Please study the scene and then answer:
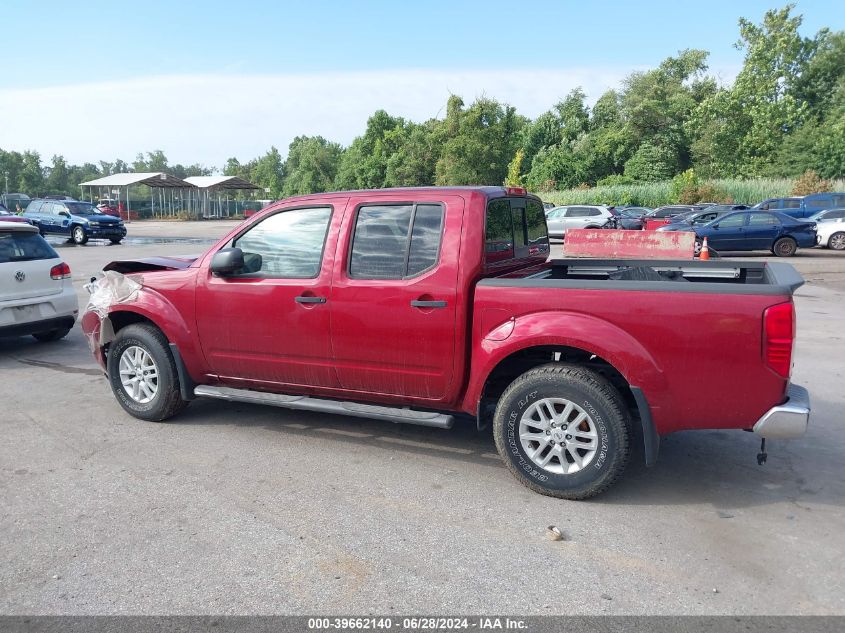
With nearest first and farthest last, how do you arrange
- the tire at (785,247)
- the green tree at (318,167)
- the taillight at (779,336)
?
1. the taillight at (779,336)
2. the tire at (785,247)
3. the green tree at (318,167)

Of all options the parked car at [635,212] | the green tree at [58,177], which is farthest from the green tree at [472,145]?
the green tree at [58,177]

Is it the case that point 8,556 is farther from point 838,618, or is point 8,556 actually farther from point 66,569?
point 838,618

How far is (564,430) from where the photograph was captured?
4109 mm

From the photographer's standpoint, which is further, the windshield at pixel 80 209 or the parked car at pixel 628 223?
the parked car at pixel 628 223

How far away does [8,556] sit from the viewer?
3494mm

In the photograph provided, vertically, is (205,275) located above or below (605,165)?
below

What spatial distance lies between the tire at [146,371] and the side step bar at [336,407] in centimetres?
28

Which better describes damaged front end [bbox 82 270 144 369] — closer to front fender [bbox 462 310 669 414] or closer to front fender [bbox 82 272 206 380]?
front fender [bbox 82 272 206 380]

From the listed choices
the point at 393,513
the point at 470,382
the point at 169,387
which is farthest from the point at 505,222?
the point at 169,387

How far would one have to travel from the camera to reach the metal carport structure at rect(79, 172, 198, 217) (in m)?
53.1

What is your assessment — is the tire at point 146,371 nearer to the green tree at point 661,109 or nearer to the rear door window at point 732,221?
the rear door window at point 732,221

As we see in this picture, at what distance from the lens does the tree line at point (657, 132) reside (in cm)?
5403

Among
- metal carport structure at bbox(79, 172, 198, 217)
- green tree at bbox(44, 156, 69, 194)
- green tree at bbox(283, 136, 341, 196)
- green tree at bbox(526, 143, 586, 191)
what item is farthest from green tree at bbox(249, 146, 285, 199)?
green tree at bbox(526, 143, 586, 191)

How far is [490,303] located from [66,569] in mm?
2675
